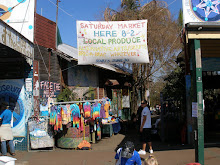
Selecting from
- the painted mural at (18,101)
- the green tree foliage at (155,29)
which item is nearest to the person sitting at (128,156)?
the painted mural at (18,101)

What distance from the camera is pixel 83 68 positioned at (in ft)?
40.4

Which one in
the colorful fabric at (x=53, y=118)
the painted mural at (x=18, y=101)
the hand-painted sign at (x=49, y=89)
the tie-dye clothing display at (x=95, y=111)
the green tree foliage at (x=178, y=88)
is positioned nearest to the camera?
the colorful fabric at (x=53, y=118)

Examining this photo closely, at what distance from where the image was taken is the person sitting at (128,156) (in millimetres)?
3990

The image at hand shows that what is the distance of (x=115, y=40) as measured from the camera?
8070mm

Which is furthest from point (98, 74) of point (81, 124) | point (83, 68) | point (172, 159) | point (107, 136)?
point (172, 159)

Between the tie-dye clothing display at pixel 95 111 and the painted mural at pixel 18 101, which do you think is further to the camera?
the tie-dye clothing display at pixel 95 111

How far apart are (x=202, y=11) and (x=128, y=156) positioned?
4.61 metres

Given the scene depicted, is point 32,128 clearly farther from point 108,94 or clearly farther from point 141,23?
point 108,94

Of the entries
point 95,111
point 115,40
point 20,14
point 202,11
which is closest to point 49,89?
point 95,111

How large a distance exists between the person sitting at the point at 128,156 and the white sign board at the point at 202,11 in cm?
407

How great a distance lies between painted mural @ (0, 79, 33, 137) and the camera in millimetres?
8359

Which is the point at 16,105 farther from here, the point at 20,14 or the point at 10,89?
the point at 20,14

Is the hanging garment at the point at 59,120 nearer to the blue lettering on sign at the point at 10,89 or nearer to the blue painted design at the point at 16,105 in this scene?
the blue painted design at the point at 16,105

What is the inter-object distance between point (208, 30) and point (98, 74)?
27.3 ft
